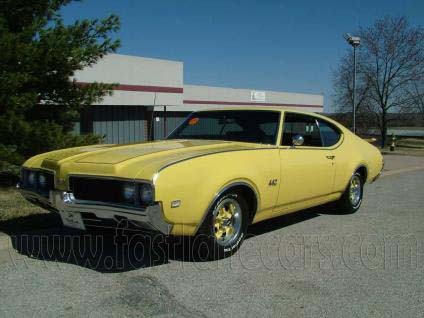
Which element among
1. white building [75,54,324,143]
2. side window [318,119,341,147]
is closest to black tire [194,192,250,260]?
side window [318,119,341,147]

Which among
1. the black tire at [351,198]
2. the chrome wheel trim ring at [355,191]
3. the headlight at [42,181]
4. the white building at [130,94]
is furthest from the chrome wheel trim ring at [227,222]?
the white building at [130,94]

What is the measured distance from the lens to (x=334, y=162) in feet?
21.8

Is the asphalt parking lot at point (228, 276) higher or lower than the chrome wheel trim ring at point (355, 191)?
lower

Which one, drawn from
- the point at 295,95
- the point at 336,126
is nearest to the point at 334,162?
the point at 336,126

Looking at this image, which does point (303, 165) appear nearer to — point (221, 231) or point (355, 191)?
point (221, 231)

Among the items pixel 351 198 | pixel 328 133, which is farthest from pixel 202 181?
pixel 351 198

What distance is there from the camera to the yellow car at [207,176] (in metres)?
4.31

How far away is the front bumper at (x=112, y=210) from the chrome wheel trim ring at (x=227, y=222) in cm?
72

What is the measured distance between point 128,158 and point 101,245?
4.39ft

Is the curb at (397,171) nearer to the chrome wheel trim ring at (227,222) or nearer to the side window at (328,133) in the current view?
the side window at (328,133)

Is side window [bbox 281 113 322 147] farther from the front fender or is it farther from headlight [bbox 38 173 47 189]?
headlight [bbox 38 173 47 189]

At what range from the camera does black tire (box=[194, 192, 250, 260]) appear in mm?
4699

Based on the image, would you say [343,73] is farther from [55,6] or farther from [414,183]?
[55,6]

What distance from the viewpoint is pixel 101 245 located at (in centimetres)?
548
